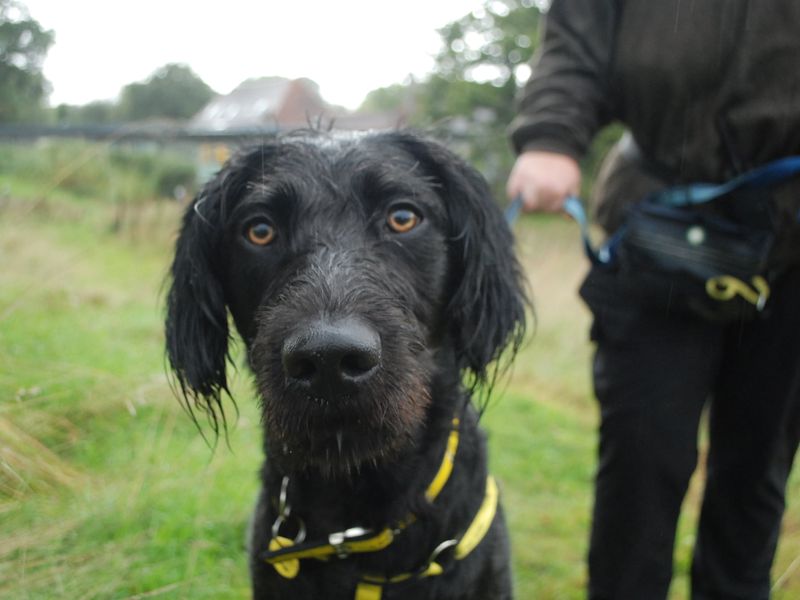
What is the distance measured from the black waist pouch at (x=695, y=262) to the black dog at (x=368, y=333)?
15.9 inches

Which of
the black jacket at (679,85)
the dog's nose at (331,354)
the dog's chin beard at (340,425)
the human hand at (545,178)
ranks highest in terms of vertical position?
the black jacket at (679,85)

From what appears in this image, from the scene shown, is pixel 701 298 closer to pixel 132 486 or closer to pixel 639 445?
pixel 639 445

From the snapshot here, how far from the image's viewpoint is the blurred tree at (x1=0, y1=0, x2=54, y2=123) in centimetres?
312

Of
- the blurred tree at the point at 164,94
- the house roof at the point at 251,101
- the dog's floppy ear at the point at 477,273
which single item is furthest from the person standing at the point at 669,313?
the blurred tree at the point at 164,94

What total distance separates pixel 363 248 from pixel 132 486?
6.08 feet

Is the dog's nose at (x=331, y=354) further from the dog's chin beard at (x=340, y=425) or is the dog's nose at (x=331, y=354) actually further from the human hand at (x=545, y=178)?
the human hand at (x=545, y=178)

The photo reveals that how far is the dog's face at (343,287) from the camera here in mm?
1463

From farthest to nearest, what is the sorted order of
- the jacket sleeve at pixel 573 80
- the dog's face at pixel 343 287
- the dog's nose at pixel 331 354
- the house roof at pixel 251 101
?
the house roof at pixel 251 101 < the jacket sleeve at pixel 573 80 < the dog's face at pixel 343 287 < the dog's nose at pixel 331 354

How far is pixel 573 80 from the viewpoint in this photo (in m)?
2.07

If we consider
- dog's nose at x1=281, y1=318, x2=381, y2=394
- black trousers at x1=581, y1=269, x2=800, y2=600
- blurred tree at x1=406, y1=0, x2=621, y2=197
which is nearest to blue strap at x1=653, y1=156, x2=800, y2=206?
black trousers at x1=581, y1=269, x2=800, y2=600

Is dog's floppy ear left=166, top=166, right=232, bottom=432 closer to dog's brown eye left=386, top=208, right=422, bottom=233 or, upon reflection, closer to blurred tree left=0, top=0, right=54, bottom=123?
dog's brown eye left=386, top=208, right=422, bottom=233

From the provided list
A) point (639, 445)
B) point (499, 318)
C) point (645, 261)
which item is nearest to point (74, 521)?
point (499, 318)

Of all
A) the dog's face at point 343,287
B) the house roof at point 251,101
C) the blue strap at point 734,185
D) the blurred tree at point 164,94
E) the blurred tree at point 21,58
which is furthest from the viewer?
the blurred tree at point 164,94

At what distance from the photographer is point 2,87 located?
3342 millimetres
